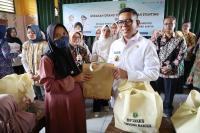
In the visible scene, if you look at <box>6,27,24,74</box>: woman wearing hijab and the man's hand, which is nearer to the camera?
the man's hand

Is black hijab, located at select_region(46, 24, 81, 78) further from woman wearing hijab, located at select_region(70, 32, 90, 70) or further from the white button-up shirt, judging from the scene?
woman wearing hijab, located at select_region(70, 32, 90, 70)

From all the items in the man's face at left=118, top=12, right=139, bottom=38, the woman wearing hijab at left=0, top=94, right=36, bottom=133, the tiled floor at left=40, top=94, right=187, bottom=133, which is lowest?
the tiled floor at left=40, top=94, right=187, bottom=133

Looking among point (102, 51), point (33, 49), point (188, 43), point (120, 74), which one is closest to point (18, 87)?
point (120, 74)

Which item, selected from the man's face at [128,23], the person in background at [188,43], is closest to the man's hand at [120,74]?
the man's face at [128,23]

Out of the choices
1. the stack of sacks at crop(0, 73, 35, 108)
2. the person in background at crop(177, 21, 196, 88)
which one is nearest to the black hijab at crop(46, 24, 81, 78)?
the stack of sacks at crop(0, 73, 35, 108)

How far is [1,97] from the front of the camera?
99cm

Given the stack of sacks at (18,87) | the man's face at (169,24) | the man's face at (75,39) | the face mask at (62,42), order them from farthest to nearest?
the man's face at (75,39)
the man's face at (169,24)
the face mask at (62,42)
the stack of sacks at (18,87)

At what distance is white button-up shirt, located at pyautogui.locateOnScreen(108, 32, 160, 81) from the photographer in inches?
49.1

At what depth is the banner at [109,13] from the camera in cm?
405

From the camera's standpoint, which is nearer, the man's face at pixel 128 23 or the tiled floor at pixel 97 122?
the man's face at pixel 128 23

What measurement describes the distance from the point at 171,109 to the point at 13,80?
224cm

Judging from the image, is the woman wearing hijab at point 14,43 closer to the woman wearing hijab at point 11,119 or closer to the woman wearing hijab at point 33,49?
the woman wearing hijab at point 33,49

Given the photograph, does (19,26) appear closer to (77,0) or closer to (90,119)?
(77,0)

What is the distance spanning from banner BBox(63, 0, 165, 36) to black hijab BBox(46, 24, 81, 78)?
10.2 ft
